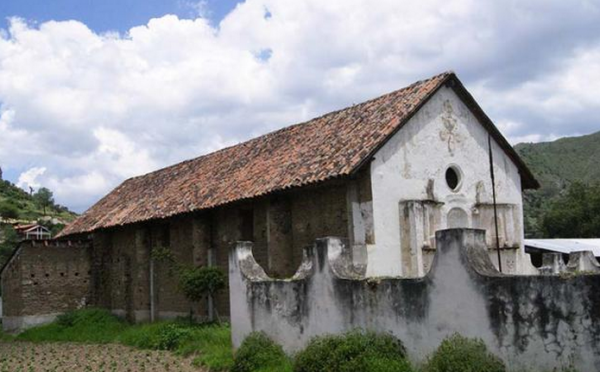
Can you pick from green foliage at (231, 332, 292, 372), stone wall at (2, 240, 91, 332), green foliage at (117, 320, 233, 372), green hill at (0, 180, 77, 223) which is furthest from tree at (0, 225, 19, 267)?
green foliage at (231, 332, 292, 372)

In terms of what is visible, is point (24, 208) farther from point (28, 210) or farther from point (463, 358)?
point (463, 358)

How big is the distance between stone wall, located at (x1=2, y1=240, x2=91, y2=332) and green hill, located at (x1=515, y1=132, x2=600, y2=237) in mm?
Result: 41415

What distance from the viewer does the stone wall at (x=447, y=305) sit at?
7660 millimetres

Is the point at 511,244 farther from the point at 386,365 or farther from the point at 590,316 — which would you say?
the point at 590,316

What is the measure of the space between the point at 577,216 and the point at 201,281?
32520mm

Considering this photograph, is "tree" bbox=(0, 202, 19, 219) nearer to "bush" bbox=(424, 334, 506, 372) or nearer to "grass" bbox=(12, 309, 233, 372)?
"grass" bbox=(12, 309, 233, 372)

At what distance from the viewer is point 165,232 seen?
2225 cm

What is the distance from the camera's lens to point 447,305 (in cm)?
923

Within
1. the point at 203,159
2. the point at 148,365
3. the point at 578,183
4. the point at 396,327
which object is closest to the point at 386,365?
the point at 396,327

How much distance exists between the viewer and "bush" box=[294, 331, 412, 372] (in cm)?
965

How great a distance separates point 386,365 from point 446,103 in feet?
29.0

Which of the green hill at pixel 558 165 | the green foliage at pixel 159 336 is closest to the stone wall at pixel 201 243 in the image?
the green foliage at pixel 159 336

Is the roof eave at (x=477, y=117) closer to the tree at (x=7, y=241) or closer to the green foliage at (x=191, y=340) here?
the green foliage at (x=191, y=340)

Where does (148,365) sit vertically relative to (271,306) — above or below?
below
